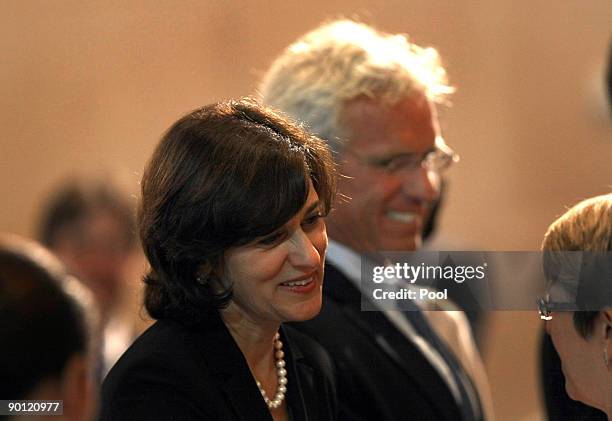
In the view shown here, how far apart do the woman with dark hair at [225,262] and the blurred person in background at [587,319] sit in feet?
1.05

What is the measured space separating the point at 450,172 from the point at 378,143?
19.8 inches

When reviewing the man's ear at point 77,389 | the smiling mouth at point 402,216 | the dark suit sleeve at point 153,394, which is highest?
the smiling mouth at point 402,216

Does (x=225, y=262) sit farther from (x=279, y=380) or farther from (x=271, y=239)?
(x=279, y=380)

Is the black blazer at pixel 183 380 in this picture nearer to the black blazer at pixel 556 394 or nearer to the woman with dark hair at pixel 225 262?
the woman with dark hair at pixel 225 262

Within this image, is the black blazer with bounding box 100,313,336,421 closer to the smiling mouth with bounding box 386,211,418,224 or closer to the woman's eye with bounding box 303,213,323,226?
the woman's eye with bounding box 303,213,323,226

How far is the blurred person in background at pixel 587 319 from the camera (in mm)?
1302

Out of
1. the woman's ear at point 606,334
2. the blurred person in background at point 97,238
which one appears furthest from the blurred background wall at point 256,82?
the woman's ear at point 606,334

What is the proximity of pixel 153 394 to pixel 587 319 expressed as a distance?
22.1 inches

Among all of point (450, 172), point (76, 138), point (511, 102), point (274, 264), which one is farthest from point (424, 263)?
point (76, 138)

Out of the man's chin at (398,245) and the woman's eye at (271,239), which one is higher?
the man's chin at (398,245)

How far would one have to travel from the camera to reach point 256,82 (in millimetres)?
2012

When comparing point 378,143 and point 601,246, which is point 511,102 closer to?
point 378,143

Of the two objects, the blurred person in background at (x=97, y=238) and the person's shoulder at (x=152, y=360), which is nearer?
the person's shoulder at (x=152, y=360)

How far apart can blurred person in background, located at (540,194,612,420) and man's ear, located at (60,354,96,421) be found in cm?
66
